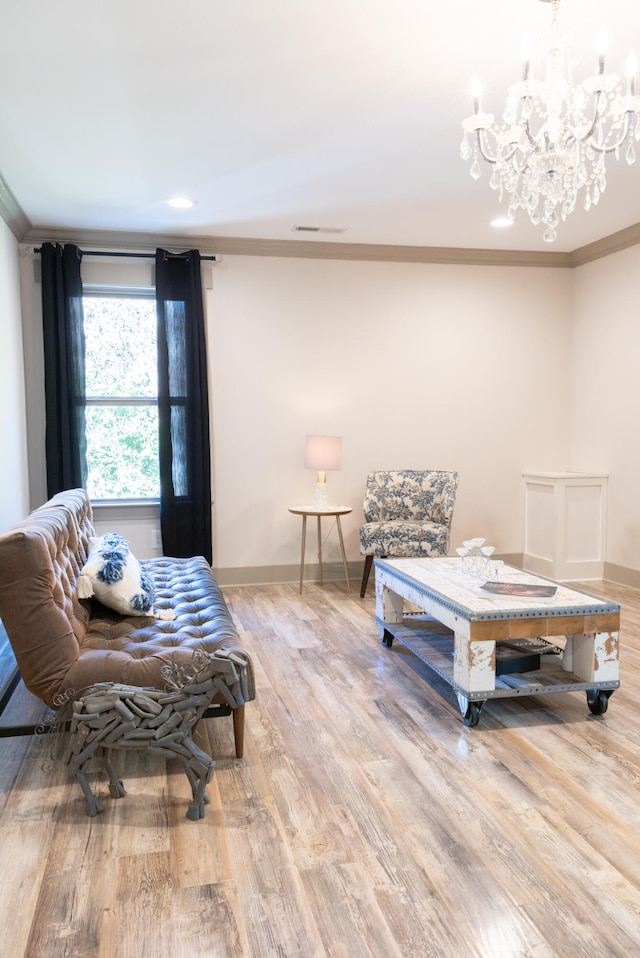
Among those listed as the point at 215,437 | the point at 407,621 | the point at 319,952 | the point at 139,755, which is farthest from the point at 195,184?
the point at 319,952

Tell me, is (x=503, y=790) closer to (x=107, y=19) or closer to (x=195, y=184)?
(x=107, y=19)

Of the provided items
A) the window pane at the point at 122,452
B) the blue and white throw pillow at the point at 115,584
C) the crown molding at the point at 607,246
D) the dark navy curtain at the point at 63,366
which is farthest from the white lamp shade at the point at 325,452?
the crown molding at the point at 607,246

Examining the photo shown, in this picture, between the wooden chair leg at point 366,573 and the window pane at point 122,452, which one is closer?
the wooden chair leg at point 366,573

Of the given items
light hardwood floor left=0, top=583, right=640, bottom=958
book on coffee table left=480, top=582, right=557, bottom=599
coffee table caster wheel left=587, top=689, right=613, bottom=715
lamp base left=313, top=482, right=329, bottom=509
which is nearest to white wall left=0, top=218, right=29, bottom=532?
light hardwood floor left=0, top=583, right=640, bottom=958

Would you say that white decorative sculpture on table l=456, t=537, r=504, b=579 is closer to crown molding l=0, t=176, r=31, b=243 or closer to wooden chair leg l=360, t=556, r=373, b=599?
wooden chair leg l=360, t=556, r=373, b=599

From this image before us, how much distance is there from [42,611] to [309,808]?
3.49 feet

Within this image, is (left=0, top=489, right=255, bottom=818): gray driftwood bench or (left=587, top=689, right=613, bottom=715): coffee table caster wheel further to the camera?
(left=587, top=689, right=613, bottom=715): coffee table caster wheel

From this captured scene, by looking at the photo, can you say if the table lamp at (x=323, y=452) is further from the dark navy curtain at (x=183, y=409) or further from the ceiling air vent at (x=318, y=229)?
the ceiling air vent at (x=318, y=229)

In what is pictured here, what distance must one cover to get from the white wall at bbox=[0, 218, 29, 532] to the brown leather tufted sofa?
1364 millimetres

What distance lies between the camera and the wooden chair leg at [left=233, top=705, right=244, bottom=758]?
2510 mm

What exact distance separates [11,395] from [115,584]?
2.17m

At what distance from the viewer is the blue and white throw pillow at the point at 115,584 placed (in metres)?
2.88

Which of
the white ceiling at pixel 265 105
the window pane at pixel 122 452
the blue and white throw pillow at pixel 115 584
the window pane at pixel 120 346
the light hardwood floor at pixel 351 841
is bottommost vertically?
the light hardwood floor at pixel 351 841

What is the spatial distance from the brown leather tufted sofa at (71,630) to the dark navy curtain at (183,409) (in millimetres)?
2162
